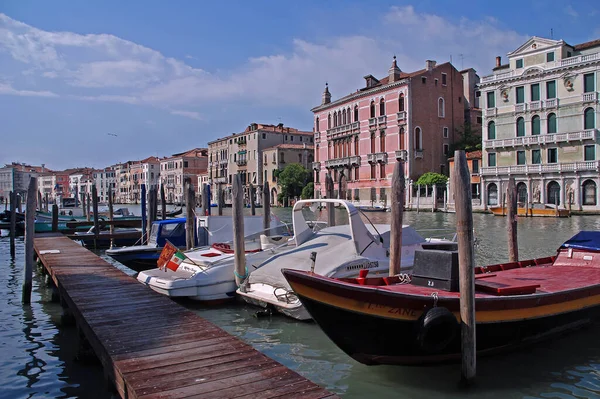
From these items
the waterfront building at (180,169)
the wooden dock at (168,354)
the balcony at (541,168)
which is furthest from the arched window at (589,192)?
the waterfront building at (180,169)

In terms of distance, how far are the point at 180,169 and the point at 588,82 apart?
66792mm

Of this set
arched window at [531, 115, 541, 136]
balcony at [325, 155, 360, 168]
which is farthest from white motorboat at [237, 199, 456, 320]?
balcony at [325, 155, 360, 168]

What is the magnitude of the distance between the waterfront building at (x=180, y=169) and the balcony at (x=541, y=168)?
187 ft

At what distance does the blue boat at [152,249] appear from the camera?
13.1 m

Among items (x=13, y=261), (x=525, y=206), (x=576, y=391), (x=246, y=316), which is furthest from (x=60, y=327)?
(x=525, y=206)

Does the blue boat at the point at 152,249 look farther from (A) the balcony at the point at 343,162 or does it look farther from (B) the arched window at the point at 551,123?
(A) the balcony at the point at 343,162

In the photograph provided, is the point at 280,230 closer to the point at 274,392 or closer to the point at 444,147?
the point at 274,392

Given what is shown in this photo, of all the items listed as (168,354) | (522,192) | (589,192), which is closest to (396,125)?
(522,192)

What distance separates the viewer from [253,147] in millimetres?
67688

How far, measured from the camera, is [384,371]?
629cm

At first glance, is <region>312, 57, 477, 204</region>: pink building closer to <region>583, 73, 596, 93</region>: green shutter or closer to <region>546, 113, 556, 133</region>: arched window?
<region>546, 113, 556, 133</region>: arched window

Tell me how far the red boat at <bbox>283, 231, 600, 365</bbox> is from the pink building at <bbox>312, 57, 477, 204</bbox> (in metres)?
35.1

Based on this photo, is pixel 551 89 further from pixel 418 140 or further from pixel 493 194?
pixel 418 140

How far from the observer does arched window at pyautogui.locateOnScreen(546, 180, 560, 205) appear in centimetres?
3575
